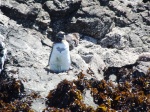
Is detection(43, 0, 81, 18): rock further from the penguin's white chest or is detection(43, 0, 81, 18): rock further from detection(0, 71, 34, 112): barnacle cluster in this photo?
detection(0, 71, 34, 112): barnacle cluster

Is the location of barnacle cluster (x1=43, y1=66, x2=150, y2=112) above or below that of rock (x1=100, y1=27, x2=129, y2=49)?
above

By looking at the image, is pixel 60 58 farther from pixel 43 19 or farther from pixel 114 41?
pixel 114 41

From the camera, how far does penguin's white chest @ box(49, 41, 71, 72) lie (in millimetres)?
8391

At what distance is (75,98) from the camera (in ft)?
25.4

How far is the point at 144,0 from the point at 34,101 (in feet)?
20.0

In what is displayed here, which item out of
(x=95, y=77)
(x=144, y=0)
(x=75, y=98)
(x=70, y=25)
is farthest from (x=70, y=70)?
(x=144, y=0)

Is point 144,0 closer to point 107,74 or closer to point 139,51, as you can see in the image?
point 139,51

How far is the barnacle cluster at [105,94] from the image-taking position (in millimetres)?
7688

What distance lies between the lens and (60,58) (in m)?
8.55

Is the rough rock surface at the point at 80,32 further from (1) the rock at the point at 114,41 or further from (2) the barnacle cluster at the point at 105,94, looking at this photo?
(2) the barnacle cluster at the point at 105,94

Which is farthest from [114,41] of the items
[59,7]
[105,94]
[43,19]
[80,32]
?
[105,94]

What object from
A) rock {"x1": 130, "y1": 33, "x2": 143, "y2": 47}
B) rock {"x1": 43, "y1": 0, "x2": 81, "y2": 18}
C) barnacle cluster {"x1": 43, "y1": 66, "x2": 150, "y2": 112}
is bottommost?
rock {"x1": 130, "y1": 33, "x2": 143, "y2": 47}

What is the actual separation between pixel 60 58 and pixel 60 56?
0.19 ft

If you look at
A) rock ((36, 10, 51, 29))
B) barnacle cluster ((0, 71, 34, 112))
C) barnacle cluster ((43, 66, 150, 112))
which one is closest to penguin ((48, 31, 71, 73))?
barnacle cluster ((43, 66, 150, 112))
